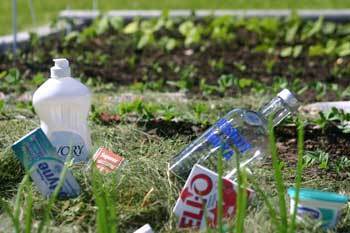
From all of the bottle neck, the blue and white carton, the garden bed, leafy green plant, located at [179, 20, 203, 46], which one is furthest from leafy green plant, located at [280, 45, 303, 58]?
the blue and white carton

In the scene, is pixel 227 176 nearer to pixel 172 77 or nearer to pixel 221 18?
pixel 172 77

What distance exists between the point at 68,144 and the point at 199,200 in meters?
0.69

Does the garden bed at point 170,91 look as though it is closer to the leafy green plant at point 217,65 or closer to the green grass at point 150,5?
the leafy green plant at point 217,65

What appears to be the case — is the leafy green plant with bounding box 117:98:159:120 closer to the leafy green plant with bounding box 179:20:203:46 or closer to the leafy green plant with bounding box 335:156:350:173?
the leafy green plant with bounding box 335:156:350:173

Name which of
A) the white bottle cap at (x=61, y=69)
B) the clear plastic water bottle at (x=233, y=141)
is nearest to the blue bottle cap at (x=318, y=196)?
the clear plastic water bottle at (x=233, y=141)

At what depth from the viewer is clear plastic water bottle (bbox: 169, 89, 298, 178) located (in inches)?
143

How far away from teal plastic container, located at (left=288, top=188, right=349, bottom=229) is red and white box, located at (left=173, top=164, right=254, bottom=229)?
177 millimetres

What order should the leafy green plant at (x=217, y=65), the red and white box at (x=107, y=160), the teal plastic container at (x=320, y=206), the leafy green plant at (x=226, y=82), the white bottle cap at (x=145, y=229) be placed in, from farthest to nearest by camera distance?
the leafy green plant at (x=217, y=65)
the leafy green plant at (x=226, y=82)
the red and white box at (x=107, y=160)
the teal plastic container at (x=320, y=206)
the white bottle cap at (x=145, y=229)

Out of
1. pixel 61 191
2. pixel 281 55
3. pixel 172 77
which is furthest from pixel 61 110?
pixel 281 55

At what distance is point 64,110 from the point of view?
12.6 ft

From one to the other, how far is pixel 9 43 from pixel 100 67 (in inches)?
36.7

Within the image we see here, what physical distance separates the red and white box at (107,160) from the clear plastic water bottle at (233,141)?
0.20 meters

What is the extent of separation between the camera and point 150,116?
476 centimetres

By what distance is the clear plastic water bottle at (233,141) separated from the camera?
3641 mm
